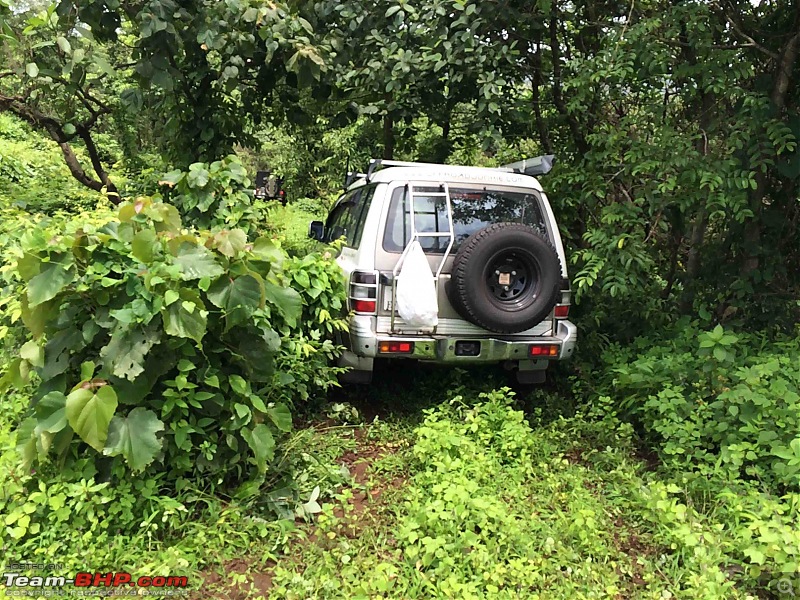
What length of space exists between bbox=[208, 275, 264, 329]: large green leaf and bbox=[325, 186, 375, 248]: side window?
1.84 metres

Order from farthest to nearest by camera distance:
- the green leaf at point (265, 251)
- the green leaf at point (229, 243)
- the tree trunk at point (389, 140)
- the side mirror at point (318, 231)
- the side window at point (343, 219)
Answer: the tree trunk at point (389, 140), the side mirror at point (318, 231), the side window at point (343, 219), the green leaf at point (265, 251), the green leaf at point (229, 243)

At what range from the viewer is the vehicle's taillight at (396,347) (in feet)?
13.1

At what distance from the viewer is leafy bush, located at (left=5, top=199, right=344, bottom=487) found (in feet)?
8.47

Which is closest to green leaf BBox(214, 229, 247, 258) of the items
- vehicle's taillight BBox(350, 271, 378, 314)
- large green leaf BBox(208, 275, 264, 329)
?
large green leaf BBox(208, 275, 264, 329)

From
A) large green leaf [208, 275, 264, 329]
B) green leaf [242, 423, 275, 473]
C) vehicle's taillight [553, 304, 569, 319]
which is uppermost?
large green leaf [208, 275, 264, 329]

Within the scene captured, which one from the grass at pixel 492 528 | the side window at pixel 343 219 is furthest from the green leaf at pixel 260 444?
the side window at pixel 343 219

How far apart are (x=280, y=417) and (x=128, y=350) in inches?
35.4

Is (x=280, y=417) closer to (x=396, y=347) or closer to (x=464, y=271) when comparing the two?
(x=396, y=347)

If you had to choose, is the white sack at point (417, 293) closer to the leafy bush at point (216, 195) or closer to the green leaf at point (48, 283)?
the leafy bush at point (216, 195)

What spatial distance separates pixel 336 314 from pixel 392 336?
1.40 ft

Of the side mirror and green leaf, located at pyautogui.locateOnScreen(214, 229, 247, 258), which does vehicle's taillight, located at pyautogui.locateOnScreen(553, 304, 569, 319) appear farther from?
the side mirror

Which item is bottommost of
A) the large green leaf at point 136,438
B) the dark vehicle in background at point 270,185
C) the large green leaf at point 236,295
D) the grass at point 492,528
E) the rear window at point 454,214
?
the grass at point 492,528

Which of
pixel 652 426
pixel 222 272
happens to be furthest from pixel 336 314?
Answer: pixel 652 426

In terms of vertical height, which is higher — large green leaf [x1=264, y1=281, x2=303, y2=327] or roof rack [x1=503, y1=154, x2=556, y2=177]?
roof rack [x1=503, y1=154, x2=556, y2=177]
